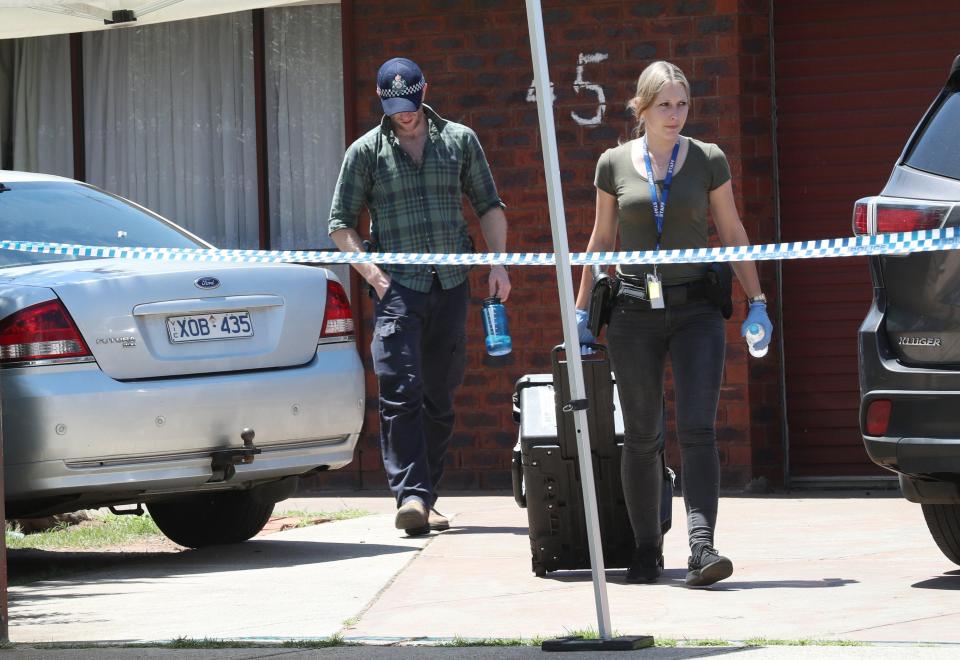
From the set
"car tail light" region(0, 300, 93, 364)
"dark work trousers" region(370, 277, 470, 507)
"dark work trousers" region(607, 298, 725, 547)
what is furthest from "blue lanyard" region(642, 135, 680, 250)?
"car tail light" region(0, 300, 93, 364)

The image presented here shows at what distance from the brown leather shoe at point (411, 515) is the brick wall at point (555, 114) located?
2315mm

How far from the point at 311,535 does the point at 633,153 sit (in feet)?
9.12

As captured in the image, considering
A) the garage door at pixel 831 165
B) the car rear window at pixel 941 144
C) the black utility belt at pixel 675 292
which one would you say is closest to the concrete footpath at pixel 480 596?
the black utility belt at pixel 675 292

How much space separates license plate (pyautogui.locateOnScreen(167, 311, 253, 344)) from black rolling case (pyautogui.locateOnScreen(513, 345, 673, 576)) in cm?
128

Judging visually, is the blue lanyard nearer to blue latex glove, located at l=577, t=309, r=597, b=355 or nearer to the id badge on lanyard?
the id badge on lanyard

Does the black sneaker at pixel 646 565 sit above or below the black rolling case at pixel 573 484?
below

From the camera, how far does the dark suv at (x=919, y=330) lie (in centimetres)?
557

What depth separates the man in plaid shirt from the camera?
25.8 ft

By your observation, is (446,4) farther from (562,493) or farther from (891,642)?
(891,642)

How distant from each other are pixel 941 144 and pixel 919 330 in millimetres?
652

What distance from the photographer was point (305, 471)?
7.26 metres

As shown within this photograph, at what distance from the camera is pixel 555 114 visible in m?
9.89

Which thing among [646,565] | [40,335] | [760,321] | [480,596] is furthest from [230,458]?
[760,321]

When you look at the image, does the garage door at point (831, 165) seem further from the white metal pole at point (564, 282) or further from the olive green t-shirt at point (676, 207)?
the white metal pole at point (564, 282)
